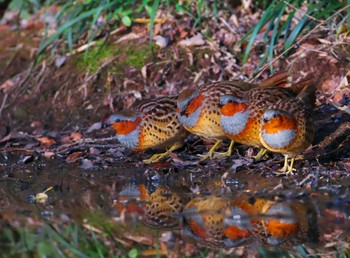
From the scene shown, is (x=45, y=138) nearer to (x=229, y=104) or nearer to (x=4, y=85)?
(x=4, y=85)

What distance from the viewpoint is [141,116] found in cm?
723

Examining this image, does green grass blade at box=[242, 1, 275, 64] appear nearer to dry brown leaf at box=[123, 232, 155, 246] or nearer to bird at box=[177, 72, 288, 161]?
bird at box=[177, 72, 288, 161]

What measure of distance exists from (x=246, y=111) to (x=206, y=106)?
18.2 inches

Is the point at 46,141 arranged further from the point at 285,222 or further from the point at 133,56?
the point at 285,222

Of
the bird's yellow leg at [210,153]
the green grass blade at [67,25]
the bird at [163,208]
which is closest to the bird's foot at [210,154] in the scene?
the bird's yellow leg at [210,153]

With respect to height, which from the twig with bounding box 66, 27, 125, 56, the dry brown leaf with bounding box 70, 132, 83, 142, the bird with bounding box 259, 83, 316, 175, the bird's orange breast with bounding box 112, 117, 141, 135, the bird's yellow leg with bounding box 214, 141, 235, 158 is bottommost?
the dry brown leaf with bounding box 70, 132, 83, 142

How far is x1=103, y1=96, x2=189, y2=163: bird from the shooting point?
7.15 m

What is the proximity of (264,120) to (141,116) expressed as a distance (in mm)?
1403

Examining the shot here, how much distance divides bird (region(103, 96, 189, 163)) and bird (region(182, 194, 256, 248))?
130 cm

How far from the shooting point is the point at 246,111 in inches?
258

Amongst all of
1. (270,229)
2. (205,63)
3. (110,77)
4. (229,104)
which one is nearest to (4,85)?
(110,77)

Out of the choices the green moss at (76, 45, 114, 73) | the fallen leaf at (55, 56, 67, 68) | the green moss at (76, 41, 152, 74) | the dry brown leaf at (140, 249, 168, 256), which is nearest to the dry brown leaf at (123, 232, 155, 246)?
the dry brown leaf at (140, 249, 168, 256)

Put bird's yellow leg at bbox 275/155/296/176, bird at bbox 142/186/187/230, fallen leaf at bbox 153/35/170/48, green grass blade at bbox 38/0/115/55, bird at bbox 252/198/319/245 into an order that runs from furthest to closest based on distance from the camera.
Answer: fallen leaf at bbox 153/35/170/48
green grass blade at bbox 38/0/115/55
bird's yellow leg at bbox 275/155/296/176
bird at bbox 142/186/187/230
bird at bbox 252/198/319/245

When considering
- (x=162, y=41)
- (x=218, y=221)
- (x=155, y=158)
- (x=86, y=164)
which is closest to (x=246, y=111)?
(x=155, y=158)
